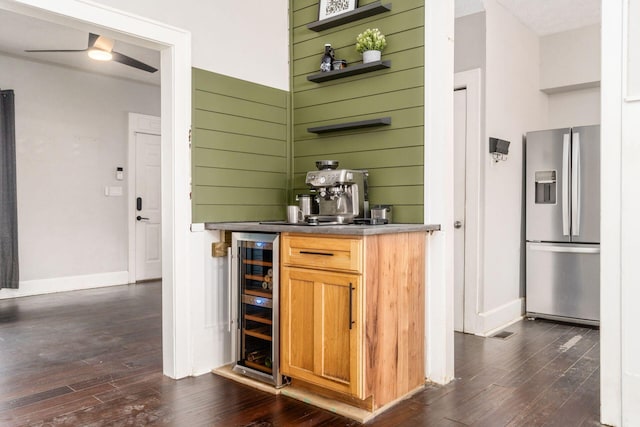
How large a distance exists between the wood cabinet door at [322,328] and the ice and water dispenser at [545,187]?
2.89 meters

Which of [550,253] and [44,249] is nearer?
[550,253]

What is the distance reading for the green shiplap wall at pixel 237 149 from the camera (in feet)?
9.60

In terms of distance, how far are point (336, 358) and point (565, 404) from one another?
4.04 ft

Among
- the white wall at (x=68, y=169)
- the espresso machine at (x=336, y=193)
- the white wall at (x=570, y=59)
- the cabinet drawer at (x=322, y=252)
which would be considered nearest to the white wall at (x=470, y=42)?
the white wall at (x=570, y=59)

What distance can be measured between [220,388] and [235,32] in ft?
7.45

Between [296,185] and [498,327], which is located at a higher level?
[296,185]

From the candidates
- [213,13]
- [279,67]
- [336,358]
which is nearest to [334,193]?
[336,358]

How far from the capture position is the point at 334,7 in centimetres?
319

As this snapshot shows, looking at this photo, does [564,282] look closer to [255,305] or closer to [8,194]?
[255,305]

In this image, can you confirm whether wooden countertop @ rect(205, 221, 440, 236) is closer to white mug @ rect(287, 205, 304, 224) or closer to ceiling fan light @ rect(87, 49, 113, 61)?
white mug @ rect(287, 205, 304, 224)

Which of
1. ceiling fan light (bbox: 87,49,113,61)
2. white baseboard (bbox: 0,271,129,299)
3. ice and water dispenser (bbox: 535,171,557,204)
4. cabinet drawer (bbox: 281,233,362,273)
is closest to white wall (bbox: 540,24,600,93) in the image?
ice and water dispenser (bbox: 535,171,557,204)

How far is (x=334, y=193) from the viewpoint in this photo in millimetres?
2822

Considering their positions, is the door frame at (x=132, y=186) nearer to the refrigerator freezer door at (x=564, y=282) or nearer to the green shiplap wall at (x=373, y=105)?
the green shiplap wall at (x=373, y=105)

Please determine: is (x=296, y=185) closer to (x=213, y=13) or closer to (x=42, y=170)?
(x=213, y=13)
